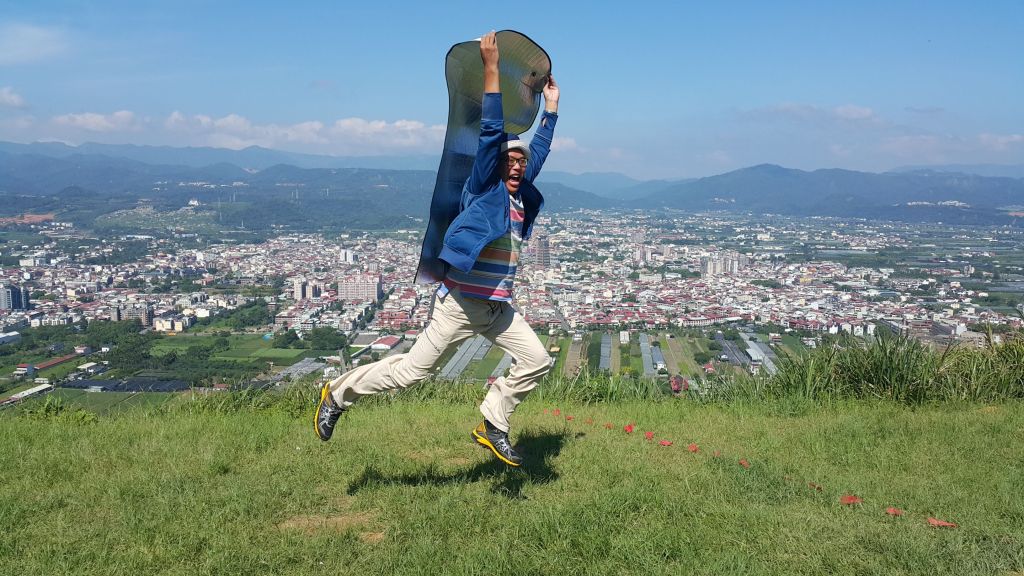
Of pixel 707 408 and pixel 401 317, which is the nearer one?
pixel 707 408

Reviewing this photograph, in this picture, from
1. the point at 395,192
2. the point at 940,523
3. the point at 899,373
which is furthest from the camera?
the point at 395,192

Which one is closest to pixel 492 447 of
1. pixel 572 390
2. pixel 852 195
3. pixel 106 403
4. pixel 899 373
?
pixel 572 390

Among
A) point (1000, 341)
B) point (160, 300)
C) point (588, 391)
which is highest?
point (1000, 341)

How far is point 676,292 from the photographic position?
35812 millimetres

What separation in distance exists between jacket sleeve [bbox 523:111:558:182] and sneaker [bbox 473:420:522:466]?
1.55m

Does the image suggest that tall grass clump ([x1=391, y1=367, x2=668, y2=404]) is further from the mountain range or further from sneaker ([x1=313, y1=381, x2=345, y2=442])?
the mountain range

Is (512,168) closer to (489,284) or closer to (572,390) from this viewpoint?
(489,284)

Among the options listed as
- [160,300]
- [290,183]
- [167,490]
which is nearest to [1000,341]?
[167,490]

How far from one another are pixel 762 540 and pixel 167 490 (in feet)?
10.6

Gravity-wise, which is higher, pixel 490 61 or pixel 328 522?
pixel 490 61

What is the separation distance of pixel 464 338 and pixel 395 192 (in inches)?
3796

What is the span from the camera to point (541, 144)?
4.91 m

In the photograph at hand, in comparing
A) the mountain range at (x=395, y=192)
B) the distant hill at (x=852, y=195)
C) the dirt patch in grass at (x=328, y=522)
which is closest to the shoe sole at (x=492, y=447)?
the dirt patch in grass at (x=328, y=522)

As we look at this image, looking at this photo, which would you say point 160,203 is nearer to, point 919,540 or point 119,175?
point 119,175
